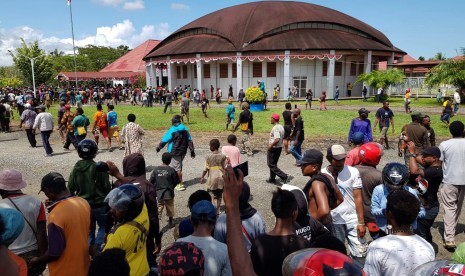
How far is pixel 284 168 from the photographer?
9.80 metres

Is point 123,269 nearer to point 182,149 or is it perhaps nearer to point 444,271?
point 444,271

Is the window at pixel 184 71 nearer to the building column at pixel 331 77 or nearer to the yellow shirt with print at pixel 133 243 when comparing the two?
the building column at pixel 331 77

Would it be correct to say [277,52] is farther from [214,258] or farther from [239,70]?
[214,258]

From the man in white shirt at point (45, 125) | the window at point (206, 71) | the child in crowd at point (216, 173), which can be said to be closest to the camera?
the child in crowd at point (216, 173)

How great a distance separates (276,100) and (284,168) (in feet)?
78.1

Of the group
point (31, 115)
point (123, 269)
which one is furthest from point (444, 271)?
point (31, 115)

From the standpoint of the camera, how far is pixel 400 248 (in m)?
2.59

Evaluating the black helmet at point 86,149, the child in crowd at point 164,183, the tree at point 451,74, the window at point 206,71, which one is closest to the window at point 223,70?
the window at point 206,71

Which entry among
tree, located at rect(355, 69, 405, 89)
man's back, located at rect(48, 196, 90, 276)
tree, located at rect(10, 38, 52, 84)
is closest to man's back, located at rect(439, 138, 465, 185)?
man's back, located at rect(48, 196, 90, 276)

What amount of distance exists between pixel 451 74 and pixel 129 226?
29413 millimetres

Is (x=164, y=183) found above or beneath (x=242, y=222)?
beneath

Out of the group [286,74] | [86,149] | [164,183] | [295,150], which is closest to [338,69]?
[286,74]

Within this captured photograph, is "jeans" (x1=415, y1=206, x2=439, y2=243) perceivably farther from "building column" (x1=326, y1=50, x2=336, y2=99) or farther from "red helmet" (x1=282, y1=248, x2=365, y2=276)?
"building column" (x1=326, y1=50, x2=336, y2=99)

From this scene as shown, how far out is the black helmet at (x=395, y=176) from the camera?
3.64 metres
